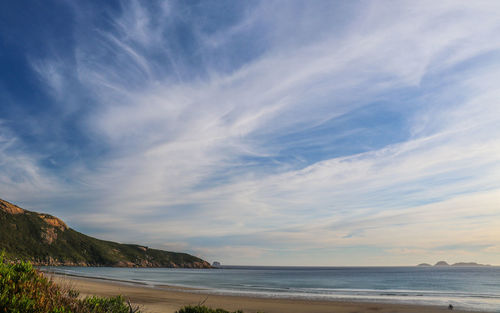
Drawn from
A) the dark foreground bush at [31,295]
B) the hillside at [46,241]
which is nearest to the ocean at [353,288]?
the dark foreground bush at [31,295]

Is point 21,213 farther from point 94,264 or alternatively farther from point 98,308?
point 98,308

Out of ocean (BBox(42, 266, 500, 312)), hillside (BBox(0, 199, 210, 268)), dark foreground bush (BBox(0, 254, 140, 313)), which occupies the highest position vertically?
hillside (BBox(0, 199, 210, 268))

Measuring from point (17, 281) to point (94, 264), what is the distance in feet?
598

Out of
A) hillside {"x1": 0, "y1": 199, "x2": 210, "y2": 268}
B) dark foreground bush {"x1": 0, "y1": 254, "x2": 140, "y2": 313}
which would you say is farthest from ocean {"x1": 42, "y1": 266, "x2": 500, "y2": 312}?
hillside {"x1": 0, "y1": 199, "x2": 210, "y2": 268}

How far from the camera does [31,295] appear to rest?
22.9 ft

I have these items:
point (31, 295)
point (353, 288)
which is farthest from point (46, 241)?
point (31, 295)

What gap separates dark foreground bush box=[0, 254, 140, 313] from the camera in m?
6.40

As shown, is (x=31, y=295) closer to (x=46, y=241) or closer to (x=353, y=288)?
(x=353, y=288)

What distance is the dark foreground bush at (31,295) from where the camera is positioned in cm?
640

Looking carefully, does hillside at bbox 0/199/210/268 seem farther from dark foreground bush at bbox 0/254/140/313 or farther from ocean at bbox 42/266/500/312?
dark foreground bush at bbox 0/254/140/313

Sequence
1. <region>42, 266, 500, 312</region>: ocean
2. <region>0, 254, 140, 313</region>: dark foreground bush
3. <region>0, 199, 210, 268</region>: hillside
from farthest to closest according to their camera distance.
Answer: <region>0, 199, 210, 268</region>: hillside → <region>42, 266, 500, 312</region>: ocean → <region>0, 254, 140, 313</region>: dark foreground bush

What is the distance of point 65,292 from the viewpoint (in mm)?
8367

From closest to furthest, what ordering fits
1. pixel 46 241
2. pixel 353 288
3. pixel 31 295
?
pixel 31 295 < pixel 353 288 < pixel 46 241

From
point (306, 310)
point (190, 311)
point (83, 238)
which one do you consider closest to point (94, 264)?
point (83, 238)
